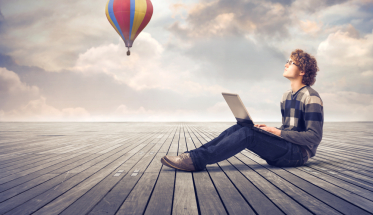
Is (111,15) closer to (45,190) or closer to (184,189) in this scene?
(45,190)

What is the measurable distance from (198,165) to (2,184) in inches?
62.6

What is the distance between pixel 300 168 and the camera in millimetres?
2225

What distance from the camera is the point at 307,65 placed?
6.99ft

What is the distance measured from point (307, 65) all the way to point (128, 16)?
8970 millimetres

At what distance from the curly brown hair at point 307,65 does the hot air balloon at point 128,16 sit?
348 inches

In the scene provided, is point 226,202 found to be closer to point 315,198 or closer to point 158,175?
point 315,198

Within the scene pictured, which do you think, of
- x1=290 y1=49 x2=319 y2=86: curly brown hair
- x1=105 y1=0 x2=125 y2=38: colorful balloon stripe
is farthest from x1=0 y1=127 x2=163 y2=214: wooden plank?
x1=105 y1=0 x2=125 y2=38: colorful balloon stripe

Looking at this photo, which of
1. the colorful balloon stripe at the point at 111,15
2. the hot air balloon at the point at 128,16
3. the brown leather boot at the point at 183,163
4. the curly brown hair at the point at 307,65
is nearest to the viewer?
the brown leather boot at the point at 183,163

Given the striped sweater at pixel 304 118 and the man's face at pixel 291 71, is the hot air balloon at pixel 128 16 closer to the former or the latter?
the man's face at pixel 291 71

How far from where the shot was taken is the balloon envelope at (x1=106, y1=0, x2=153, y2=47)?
31.2 feet

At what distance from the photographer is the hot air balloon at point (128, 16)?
31.2 ft

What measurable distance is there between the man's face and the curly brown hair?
0.03 meters

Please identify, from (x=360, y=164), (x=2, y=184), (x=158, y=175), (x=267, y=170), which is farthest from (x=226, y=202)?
(x=360, y=164)

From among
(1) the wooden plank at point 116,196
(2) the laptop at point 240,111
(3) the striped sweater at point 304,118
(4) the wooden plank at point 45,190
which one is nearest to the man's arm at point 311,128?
(3) the striped sweater at point 304,118
